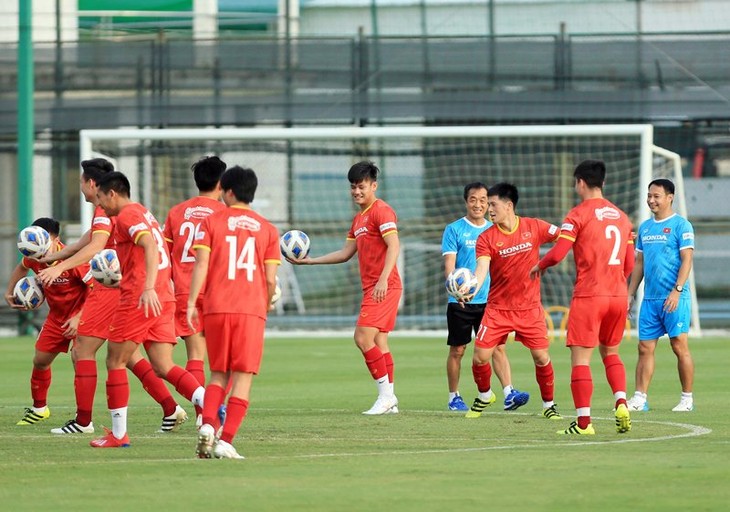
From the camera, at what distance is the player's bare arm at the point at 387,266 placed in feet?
37.9

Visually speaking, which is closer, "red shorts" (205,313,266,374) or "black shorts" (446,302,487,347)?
"red shorts" (205,313,266,374)

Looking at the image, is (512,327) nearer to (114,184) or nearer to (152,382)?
(152,382)

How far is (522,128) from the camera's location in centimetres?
2117

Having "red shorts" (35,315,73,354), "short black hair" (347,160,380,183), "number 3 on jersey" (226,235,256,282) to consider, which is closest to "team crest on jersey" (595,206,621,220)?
Result: "short black hair" (347,160,380,183)

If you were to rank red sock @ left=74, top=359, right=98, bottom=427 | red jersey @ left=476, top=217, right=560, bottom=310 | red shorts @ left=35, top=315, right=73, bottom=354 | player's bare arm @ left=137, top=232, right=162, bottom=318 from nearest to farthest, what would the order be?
player's bare arm @ left=137, top=232, right=162, bottom=318
red sock @ left=74, top=359, right=98, bottom=427
red shorts @ left=35, top=315, right=73, bottom=354
red jersey @ left=476, top=217, right=560, bottom=310

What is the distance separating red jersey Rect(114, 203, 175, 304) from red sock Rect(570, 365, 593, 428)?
119 inches

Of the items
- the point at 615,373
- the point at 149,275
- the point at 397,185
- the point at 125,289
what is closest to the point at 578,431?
the point at 615,373

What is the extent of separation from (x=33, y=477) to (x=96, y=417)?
147 inches

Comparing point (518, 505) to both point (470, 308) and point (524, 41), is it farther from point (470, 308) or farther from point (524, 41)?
point (524, 41)

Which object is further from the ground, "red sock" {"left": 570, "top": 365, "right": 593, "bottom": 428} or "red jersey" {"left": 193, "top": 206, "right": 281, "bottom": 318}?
"red jersey" {"left": 193, "top": 206, "right": 281, "bottom": 318}

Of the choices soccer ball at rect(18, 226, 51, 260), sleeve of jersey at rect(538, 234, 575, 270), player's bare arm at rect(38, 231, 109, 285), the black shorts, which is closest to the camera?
player's bare arm at rect(38, 231, 109, 285)

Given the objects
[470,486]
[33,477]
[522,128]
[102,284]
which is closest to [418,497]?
[470,486]

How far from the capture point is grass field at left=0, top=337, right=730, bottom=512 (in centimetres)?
700

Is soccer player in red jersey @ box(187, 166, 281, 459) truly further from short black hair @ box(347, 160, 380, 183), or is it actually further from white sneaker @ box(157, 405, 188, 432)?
short black hair @ box(347, 160, 380, 183)
